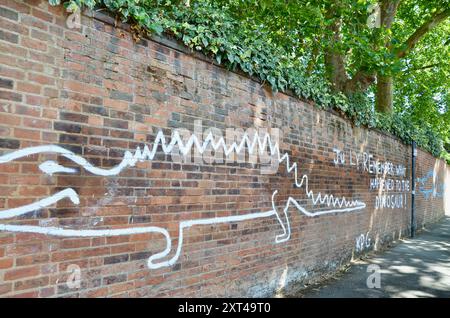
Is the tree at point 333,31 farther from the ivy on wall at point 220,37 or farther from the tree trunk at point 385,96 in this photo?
the tree trunk at point 385,96

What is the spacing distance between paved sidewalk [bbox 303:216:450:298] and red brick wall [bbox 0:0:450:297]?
882 millimetres

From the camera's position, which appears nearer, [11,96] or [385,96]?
[11,96]

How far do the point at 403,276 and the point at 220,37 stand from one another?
5.29 metres

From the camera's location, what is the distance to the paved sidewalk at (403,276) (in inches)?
226

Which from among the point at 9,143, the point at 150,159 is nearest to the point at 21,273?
the point at 9,143

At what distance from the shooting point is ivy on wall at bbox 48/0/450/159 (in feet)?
10.7

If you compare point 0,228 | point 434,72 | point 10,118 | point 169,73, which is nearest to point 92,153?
point 10,118

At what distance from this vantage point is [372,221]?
895 centimetres

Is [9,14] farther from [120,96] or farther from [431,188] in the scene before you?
[431,188]

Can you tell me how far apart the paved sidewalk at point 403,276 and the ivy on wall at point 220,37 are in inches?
114

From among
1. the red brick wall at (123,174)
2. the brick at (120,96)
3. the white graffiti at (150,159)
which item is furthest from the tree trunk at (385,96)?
the brick at (120,96)

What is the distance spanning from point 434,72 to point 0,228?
1708cm

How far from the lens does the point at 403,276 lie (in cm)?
684

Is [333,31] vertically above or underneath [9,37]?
above
